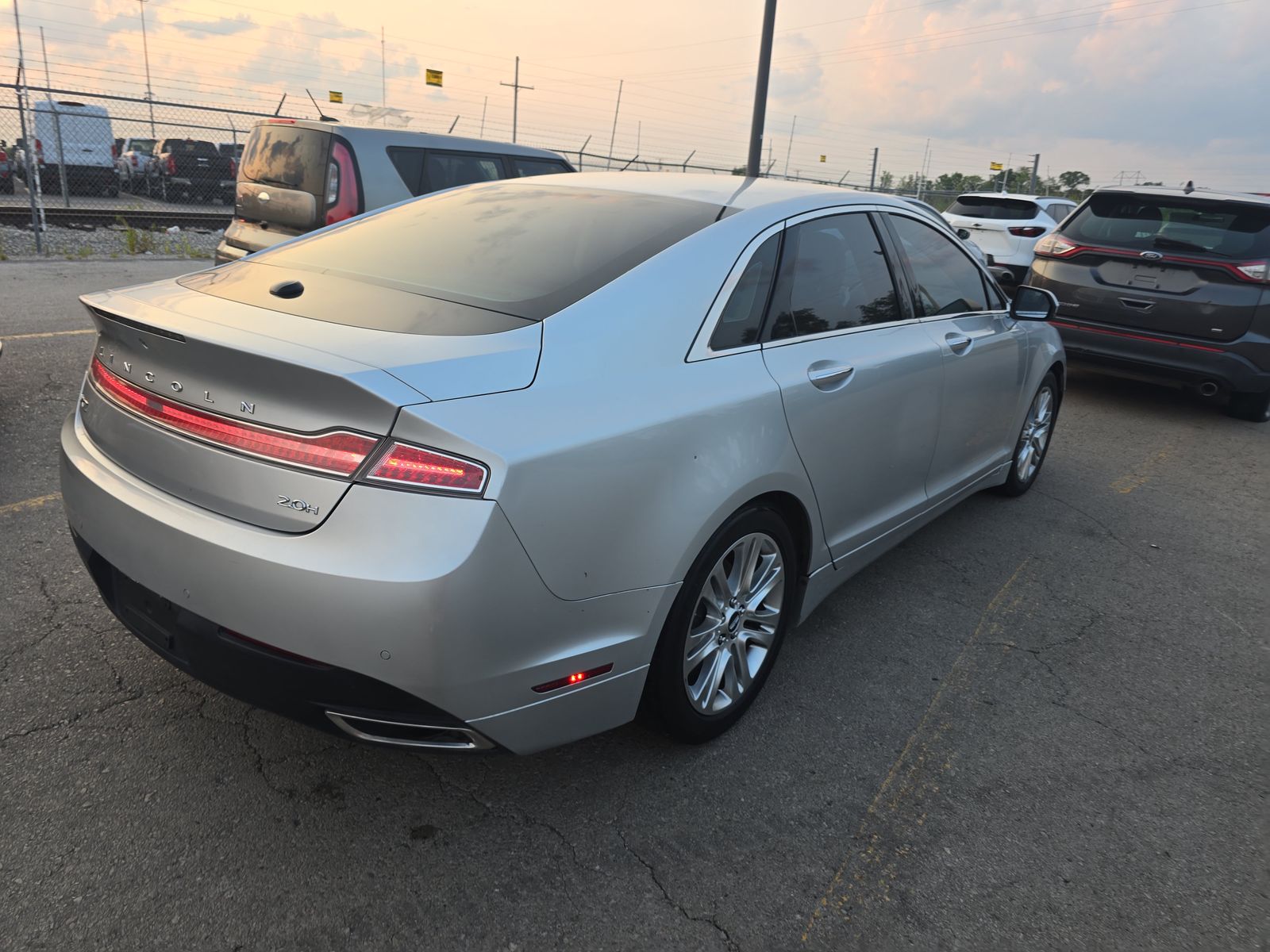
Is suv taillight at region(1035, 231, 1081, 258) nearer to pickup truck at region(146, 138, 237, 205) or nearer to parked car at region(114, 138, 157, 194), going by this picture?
pickup truck at region(146, 138, 237, 205)

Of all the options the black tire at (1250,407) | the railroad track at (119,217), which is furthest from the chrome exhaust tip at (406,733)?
the railroad track at (119,217)

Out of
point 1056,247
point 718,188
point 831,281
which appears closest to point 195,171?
point 1056,247

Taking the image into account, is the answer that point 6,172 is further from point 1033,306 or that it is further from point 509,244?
point 1033,306

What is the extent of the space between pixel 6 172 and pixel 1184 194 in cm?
2251

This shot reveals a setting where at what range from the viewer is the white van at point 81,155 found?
71.3ft

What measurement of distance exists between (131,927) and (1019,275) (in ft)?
45.3

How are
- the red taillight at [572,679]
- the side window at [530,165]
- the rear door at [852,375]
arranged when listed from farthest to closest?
the side window at [530,165] < the rear door at [852,375] < the red taillight at [572,679]

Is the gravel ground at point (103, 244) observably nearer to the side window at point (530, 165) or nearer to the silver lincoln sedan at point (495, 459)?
the side window at point (530, 165)

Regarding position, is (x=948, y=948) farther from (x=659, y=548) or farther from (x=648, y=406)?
(x=648, y=406)

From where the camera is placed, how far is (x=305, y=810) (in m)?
2.41

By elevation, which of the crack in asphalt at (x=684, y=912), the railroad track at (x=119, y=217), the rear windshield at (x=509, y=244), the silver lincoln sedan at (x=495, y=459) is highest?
the rear windshield at (x=509, y=244)

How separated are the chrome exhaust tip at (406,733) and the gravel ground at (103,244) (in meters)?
11.8

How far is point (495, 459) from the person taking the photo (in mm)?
1939

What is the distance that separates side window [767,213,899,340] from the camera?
118 inches
